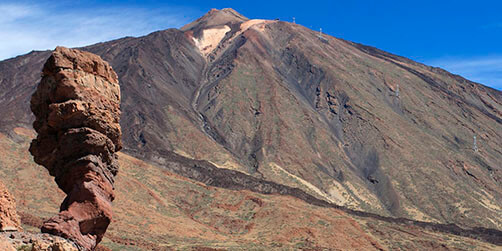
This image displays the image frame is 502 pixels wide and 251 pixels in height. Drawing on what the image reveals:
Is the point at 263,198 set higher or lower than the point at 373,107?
lower

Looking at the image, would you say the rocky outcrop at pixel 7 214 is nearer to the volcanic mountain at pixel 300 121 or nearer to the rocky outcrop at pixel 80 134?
the rocky outcrop at pixel 80 134

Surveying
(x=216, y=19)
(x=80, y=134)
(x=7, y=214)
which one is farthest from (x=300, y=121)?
(x=7, y=214)

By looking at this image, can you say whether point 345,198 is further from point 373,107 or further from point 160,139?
point 373,107

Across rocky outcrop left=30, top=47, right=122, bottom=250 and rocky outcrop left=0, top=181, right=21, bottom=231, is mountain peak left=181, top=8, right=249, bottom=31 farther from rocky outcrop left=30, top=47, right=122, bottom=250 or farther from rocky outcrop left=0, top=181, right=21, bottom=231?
rocky outcrop left=0, top=181, right=21, bottom=231

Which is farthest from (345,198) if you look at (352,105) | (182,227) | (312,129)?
(182,227)

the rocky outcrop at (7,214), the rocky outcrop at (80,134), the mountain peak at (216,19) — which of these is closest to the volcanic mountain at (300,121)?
the mountain peak at (216,19)

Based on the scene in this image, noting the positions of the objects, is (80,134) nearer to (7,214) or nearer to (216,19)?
(7,214)
